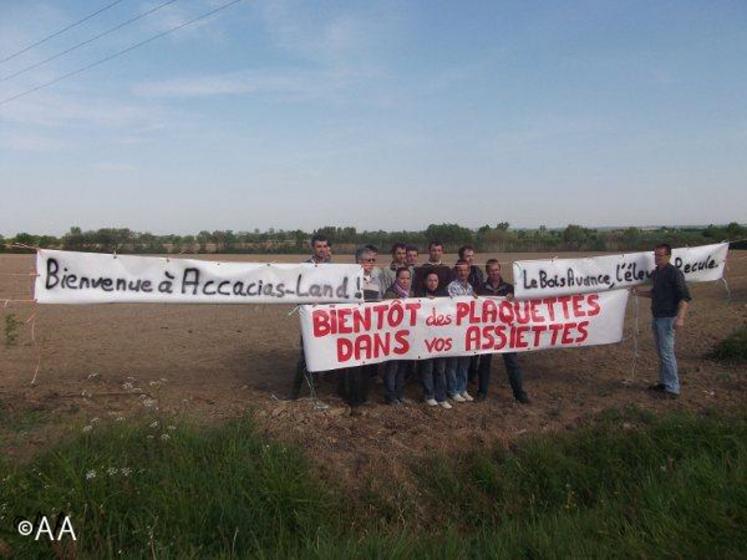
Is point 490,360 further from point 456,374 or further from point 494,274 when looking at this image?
point 494,274

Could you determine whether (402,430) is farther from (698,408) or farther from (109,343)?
(109,343)

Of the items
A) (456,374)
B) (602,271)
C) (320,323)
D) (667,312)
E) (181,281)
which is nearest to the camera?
(320,323)

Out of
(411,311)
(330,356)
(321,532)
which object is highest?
(411,311)

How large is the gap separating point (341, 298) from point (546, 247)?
41792mm

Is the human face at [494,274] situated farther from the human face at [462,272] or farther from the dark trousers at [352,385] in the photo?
the dark trousers at [352,385]

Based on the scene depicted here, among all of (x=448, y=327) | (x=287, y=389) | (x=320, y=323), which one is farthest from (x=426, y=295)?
(x=287, y=389)

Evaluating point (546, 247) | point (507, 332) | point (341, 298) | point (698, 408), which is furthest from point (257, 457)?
point (546, 247)

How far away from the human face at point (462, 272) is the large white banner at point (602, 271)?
2.46 feet

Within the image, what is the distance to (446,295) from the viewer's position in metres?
6.87

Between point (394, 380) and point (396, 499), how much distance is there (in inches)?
82.6

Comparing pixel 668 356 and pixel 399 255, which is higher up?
pixel 399 255

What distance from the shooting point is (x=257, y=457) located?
4.63m

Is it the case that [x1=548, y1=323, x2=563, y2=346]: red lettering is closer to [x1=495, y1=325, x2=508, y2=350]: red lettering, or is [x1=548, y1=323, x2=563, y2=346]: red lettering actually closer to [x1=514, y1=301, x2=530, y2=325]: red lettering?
[x1=514, y1=301, x2=530, y2=325]: red lettering

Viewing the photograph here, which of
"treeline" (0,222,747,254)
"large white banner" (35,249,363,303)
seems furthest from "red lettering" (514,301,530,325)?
"treeline" (0,222,747,254)
